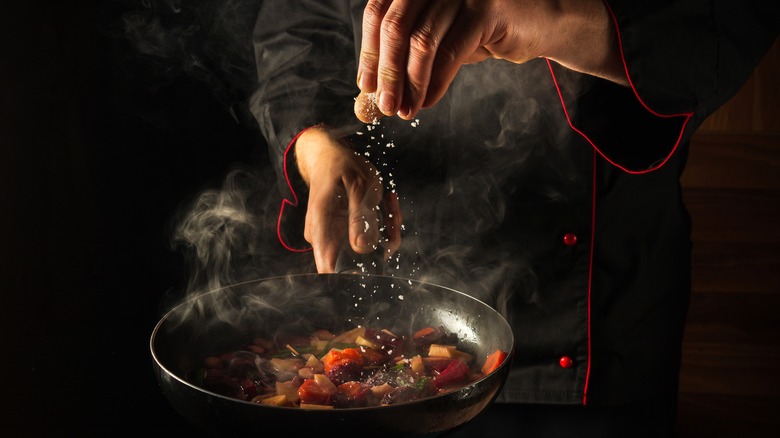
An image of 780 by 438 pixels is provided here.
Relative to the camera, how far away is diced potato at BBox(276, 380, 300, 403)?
45.1 inches

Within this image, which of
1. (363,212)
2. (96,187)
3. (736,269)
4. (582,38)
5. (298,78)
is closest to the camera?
(582,38)

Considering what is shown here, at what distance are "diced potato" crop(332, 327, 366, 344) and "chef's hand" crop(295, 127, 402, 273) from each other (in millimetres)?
144

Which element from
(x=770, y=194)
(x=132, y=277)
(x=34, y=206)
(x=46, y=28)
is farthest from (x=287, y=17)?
(x=770, y=194)

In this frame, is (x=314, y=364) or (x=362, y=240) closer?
(x=314, y=364)

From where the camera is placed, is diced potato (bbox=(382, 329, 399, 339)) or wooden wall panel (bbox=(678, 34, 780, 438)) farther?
wooden wall panel (bbox=(678, 34, 780, 438))

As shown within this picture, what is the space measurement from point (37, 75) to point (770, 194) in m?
2.65

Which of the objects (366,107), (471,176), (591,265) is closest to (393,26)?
(366,107)

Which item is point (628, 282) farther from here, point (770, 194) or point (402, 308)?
point (770, 194)

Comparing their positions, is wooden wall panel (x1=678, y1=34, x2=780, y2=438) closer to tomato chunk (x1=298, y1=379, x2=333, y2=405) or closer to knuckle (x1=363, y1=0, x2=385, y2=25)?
knuckle (x1=363, y1=0, x2=385, y2=25)

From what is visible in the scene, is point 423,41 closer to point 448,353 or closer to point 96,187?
point 448,353

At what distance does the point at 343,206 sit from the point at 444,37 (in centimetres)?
58

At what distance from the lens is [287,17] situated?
2.04m

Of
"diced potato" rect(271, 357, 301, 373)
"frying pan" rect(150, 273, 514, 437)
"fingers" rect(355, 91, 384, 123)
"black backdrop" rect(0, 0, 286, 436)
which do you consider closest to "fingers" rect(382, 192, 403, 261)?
"frying pan" rect(150, 273, 514, 437)

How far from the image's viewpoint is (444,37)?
1.06 m
